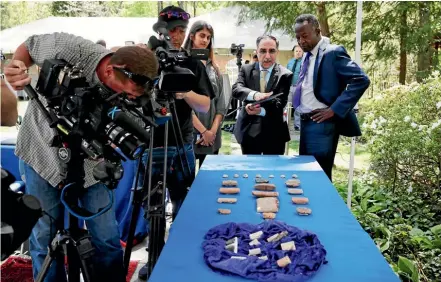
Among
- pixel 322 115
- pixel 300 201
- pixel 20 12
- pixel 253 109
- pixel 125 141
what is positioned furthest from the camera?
pixel 20 12

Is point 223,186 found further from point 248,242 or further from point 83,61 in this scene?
point 83,61

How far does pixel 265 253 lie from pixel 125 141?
63 cm

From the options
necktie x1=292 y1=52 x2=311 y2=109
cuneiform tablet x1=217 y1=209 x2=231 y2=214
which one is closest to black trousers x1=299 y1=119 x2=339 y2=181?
necktie x1=292 y1=52 x2=311 y2=109

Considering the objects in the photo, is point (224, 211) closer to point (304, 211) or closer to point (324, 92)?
point (304, 211)

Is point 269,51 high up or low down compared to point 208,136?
up

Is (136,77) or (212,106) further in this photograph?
(212,106)

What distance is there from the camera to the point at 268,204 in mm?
1955

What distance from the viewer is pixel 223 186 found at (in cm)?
230

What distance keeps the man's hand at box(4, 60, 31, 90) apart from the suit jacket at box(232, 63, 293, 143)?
1.97m

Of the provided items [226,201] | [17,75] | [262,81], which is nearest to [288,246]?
[226,201]

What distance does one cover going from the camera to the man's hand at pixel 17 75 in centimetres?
137

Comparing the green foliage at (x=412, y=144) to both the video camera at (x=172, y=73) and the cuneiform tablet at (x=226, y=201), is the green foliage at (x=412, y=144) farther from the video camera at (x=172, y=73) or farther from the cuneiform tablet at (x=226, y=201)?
the video camera at (x=172, y=73)

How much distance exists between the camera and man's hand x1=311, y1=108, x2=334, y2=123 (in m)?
2.88

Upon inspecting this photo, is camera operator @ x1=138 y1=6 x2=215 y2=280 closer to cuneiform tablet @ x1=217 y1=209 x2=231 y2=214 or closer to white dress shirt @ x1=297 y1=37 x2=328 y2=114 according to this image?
cuneiform tablet @ x1=217 y1=209 x2=231 y2=214
